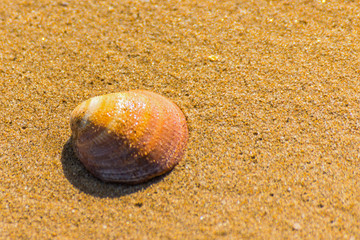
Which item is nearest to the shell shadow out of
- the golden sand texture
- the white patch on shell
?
the golden sand texture

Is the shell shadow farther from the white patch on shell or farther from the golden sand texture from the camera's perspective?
the white patch on shell

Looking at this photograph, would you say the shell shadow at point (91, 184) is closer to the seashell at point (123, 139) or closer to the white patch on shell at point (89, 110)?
the seashell at point (123, 139)

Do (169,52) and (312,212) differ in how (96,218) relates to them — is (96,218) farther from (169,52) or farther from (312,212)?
(169,52)

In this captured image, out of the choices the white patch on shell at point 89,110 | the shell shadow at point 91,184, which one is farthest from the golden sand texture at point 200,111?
the white patch on shell at point 89,110

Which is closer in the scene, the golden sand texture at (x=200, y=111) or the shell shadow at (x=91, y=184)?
the golden sand texture at (x=200, y=111)

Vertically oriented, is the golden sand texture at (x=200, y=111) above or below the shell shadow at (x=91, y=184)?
above

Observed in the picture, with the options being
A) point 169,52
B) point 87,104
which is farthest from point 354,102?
point 87,104
